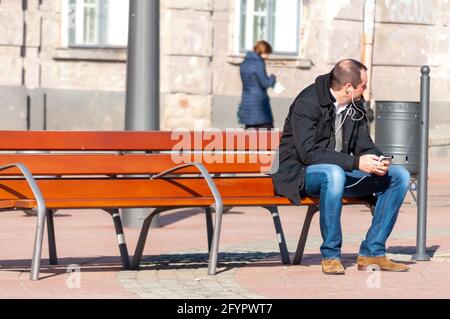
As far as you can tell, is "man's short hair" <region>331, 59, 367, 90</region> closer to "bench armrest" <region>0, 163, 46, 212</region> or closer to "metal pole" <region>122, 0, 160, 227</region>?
"bench armrest" <region>0, 163, 46, 212</region>

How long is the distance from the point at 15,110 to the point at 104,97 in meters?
1.39

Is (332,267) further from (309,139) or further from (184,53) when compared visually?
(184,53)

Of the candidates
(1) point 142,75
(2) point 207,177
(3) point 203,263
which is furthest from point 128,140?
(1) point 142,75

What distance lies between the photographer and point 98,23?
22.1m

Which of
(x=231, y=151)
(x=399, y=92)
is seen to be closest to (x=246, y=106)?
(x=399, y=92)

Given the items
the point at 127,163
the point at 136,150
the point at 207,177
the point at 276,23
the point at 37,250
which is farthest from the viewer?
the point at 276,23

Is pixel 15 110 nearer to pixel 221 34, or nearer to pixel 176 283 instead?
pixel 221 34

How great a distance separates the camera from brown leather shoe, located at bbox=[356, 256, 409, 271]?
9047 mm

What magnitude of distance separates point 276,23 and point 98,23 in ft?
9.78

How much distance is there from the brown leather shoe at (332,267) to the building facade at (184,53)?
504 inches

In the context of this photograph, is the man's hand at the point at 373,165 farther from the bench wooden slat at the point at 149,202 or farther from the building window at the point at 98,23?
the building window at the point at 98,23

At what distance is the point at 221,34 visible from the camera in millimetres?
22375
